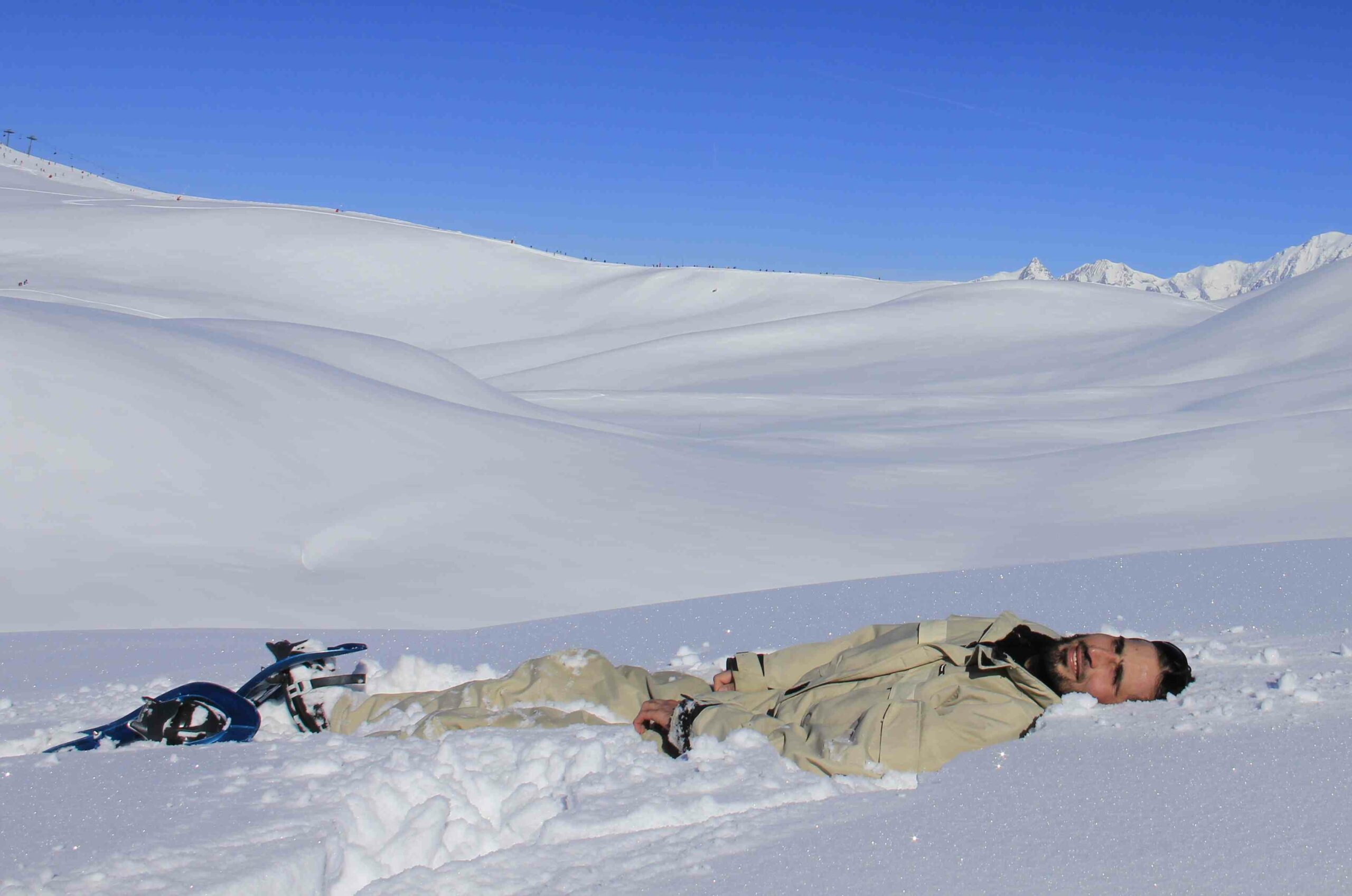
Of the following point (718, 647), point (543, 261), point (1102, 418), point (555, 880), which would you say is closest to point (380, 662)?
point (718, 647)

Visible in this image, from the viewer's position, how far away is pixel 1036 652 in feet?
7.97

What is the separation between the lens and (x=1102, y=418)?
8812 mm

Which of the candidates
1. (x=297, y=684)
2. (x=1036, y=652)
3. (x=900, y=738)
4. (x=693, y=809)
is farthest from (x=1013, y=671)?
(x=297, y=684)

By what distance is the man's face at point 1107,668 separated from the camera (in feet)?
7.55

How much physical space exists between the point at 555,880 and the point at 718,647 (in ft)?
5.44

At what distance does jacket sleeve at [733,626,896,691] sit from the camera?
2602mm

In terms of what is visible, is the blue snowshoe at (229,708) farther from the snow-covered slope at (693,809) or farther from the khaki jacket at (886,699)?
the khaki jacket at (886,699)

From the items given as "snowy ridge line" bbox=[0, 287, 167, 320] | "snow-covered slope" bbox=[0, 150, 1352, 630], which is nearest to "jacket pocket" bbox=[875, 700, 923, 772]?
"snow-covered slope" bbox=[0, 150, 1352, 630]

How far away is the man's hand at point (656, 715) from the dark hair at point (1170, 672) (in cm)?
106

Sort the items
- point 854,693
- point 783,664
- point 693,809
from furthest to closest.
Answer: point 783,664
point 854,693
point 693,809

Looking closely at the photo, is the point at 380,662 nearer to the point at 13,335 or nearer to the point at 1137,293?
the point at 13,335

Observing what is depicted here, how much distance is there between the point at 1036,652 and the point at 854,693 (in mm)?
477

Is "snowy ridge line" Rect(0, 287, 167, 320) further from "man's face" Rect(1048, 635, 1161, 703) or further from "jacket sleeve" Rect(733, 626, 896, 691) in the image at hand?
"man's face" Rect(1048, 635, 1161, 703)

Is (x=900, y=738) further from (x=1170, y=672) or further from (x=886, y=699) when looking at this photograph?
(x=1170, y=672)
